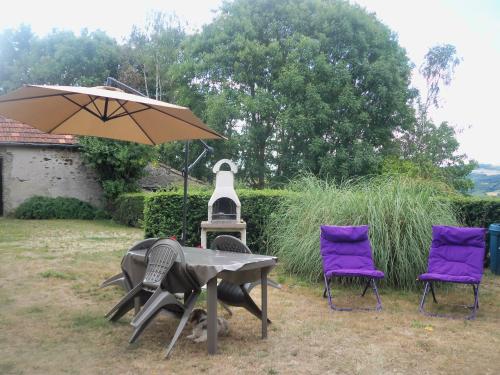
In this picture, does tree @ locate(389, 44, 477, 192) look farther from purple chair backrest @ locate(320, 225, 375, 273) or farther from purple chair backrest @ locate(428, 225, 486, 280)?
purple chair backrest @ locate(320, 225, 375, 273)

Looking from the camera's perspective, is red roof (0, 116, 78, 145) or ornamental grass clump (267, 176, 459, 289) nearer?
ornamental grass clump (267, 176, 459, 289)

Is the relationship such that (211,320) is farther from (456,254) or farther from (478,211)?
(478,211)

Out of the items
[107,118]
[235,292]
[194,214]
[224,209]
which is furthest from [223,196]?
[235,292]

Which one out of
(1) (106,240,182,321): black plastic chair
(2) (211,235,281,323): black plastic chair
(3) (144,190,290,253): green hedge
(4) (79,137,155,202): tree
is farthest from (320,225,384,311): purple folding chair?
(4) (79,137,155,202): tree

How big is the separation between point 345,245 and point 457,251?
4.32 feet

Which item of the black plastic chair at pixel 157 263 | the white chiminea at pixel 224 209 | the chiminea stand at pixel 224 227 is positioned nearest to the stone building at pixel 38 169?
the white chiminea at pixel 224 209

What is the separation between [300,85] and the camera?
709 inches

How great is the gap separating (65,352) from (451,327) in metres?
3.65

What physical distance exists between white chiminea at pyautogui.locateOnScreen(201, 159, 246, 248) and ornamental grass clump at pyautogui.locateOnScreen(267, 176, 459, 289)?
748 millimetres

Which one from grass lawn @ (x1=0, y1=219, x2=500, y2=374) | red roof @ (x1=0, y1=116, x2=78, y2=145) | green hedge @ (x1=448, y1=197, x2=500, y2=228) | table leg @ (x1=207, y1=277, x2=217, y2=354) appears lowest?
grass lawn @ (x1=0, y1=219, x2=500, y2=374)

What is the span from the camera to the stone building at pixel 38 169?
15898mm

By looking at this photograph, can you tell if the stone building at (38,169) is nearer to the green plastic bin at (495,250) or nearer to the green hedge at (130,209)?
the green hedge at (130,209)

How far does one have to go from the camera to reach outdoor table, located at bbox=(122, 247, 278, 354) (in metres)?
3.80

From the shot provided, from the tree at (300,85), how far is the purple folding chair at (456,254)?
12.5 meters
